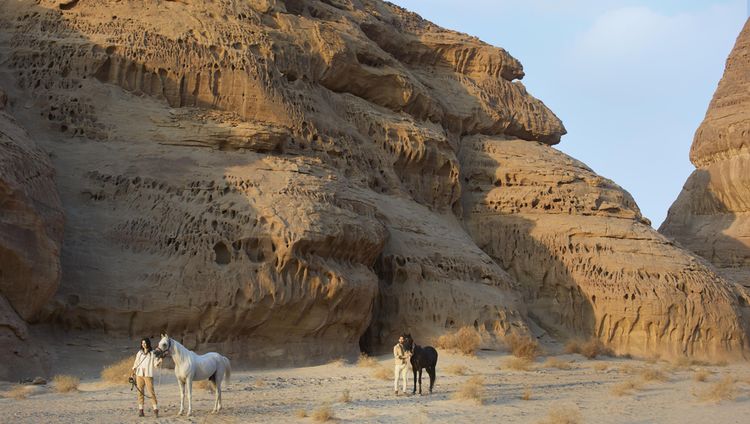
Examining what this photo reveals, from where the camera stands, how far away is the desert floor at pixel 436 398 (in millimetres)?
13703

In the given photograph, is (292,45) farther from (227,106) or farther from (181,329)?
(181,329)

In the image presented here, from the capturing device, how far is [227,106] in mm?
24969

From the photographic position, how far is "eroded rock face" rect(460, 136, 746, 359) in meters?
27.7

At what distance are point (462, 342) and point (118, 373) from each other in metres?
9.02

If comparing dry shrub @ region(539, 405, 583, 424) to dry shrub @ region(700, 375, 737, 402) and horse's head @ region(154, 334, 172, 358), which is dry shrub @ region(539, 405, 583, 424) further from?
horse's head @ region(154, 334, 172, 358)

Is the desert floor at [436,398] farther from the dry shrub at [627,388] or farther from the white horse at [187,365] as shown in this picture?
the white horse at [187,365]

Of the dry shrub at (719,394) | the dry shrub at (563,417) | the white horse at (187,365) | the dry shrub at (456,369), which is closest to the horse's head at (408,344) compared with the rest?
the dry shrub at (563,417)

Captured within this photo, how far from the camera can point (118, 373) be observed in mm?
16781

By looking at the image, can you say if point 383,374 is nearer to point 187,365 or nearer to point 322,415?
point 322,415

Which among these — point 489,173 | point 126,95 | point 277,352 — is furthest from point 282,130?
point 489,173

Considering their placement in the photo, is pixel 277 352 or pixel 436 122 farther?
pixel 436 122

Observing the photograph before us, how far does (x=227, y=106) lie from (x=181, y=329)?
7277 millimetres

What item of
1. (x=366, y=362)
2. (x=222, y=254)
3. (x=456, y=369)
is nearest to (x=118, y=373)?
(x=222, y=254)

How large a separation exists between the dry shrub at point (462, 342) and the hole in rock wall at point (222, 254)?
588 centimetres
